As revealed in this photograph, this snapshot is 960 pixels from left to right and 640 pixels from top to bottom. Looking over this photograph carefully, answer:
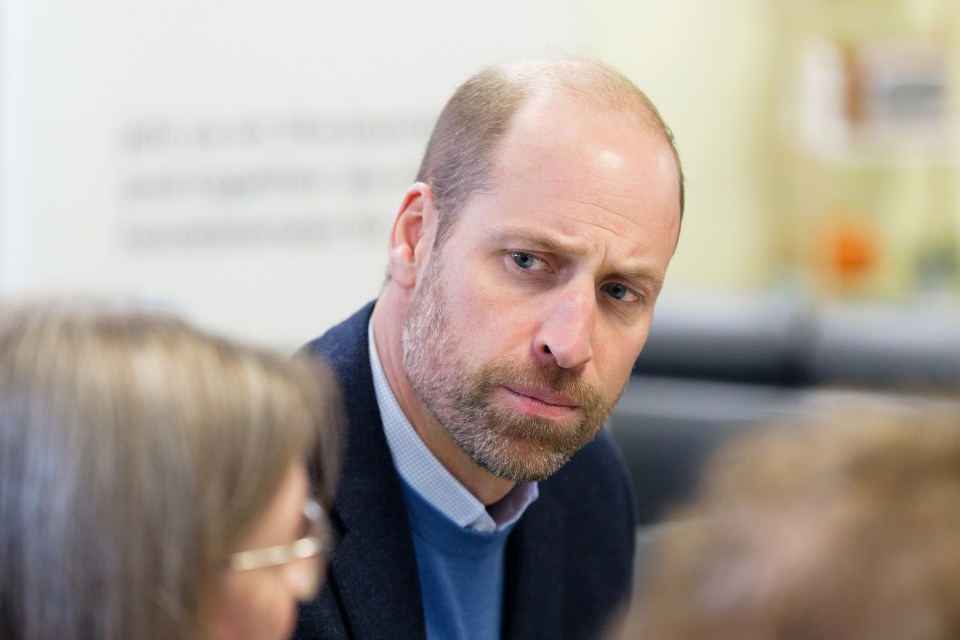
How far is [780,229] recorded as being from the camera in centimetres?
569

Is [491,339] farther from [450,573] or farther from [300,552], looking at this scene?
[300,552]

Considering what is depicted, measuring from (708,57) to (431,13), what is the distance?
8.43 feet

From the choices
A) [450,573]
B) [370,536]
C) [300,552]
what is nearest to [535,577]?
[450,573]

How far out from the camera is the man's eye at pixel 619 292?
4.56 feet

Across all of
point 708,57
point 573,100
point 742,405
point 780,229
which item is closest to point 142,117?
point 742,405

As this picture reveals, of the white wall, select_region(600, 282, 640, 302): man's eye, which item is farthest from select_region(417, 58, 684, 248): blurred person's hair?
the white wall

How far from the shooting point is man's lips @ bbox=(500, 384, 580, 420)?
1354 millimetres

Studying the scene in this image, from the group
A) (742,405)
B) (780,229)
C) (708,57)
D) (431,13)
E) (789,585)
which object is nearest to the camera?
(789,585)

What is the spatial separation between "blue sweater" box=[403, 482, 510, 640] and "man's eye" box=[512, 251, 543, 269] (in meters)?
0.31

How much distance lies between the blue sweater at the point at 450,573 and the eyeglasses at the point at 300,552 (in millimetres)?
527

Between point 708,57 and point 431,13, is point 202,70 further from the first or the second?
point 708,57

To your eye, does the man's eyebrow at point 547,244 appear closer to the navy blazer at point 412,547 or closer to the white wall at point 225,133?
the navy blazer at point 412,547

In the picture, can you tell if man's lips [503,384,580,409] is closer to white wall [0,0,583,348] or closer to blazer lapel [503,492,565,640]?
blazer lapel [503,492,565,640]

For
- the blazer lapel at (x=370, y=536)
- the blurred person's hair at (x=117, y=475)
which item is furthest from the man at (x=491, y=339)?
the blurred person's hair at (x=117, y=475)
